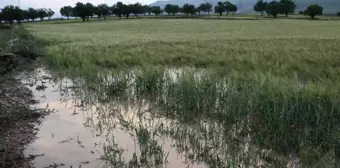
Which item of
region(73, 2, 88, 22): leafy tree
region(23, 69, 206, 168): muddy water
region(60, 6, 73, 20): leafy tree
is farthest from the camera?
region(60, 6, 73, 20): leafy tree

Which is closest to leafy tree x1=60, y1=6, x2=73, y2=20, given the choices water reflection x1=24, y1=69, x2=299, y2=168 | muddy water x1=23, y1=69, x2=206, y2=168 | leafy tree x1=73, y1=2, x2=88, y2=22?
leafy tree x1=73, y1=2, x2=88, y2=22

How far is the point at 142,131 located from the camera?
20.4 ft

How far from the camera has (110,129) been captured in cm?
702

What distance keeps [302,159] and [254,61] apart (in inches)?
316

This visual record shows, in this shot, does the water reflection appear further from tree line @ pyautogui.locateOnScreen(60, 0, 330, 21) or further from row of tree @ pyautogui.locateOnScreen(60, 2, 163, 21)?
row of tree @ pyautogui.locateOnScreen(60, 2, 163, 21)

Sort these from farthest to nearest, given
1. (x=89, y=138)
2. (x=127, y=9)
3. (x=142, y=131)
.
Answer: (x=127, y=9) → (x=89, y=138) → (x=142, y=131)

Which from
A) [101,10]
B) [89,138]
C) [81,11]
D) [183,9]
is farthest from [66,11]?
[89,138]

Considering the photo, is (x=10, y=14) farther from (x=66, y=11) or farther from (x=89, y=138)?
(x=89, y=138)

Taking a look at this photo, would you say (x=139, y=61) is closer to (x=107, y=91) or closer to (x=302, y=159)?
(x=107, y=91)

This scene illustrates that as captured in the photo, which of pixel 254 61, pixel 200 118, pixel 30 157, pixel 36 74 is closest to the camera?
pixel 30 157

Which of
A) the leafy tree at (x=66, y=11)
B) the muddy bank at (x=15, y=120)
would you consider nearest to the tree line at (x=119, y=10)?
the leafy tree at (x=66, y=11)

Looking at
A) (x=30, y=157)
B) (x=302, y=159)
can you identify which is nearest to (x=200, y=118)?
(x=302, y=159)

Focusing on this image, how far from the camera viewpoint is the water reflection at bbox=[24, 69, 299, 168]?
5.51 metres

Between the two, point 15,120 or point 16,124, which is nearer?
point 16,124
